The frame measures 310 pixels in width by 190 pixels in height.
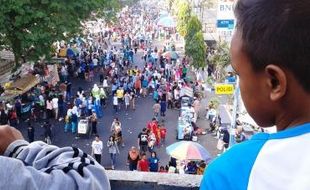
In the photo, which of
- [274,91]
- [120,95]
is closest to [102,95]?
[120,95]

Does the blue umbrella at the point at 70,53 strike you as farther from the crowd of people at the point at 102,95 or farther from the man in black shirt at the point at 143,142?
the man in black shirt at the point at 143,142

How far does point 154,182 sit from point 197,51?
25337 mm

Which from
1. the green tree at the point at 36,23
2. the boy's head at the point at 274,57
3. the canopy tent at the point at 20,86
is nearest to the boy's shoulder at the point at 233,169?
the boy's head at the point at 274,57

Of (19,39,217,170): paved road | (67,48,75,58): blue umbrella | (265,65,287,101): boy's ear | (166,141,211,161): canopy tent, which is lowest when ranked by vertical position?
(19,39,217,170): paved road

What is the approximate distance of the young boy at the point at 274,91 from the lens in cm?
109

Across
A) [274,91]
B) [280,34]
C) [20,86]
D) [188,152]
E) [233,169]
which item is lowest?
[188,152]

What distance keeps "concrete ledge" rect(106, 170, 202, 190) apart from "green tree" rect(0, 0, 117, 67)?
15.8 metres

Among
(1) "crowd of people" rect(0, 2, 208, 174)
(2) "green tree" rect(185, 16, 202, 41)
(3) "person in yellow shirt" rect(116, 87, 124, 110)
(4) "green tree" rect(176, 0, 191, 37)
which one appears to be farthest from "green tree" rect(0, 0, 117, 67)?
(4) "green tree" rect(176, 0, 191, 37)

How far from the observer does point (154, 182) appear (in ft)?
8.59

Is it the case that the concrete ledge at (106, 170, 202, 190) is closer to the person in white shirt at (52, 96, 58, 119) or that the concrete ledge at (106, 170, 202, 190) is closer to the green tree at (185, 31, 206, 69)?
the person in white shirt at (52, 96, 58, 119)

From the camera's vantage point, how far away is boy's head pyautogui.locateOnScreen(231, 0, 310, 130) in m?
1.10

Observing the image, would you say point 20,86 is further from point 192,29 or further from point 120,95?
point 192,29

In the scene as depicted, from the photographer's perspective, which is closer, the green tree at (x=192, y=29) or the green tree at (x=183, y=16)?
the green tree at (x=192, y=29)

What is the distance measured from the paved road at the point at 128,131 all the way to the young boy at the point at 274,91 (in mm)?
13557
